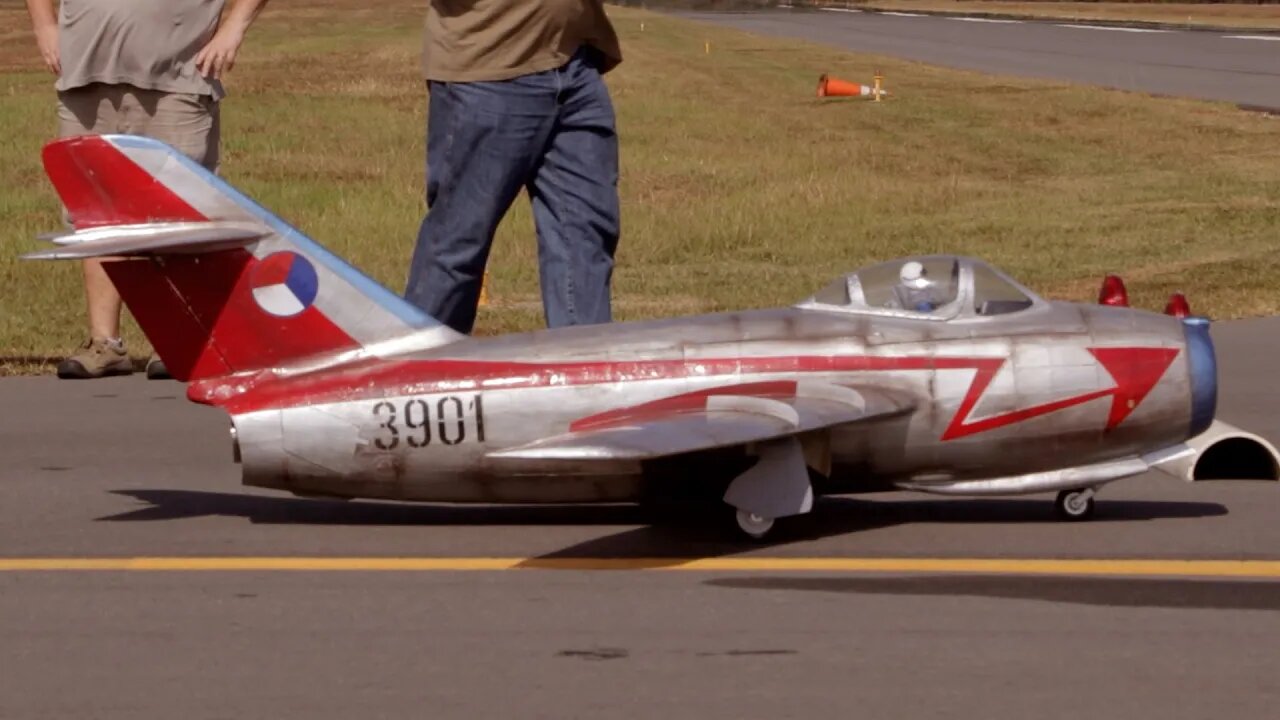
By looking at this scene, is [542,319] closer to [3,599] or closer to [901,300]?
[901,300]

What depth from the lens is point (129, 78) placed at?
10.1m

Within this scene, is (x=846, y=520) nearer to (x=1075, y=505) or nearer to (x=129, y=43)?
(x=1075, y=505)

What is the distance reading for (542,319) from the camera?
12.0 metres

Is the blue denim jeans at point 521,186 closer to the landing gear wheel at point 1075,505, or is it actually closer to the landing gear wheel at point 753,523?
the landing gear wheel at point 753,523

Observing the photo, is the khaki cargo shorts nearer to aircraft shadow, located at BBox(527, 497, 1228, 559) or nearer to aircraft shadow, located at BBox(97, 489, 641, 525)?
aircraft shadow, located at BBox(97, 489, 641, 525)

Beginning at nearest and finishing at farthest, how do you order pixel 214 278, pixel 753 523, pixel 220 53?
pixel 753 523 < pixel 214 278 < pixel 220 53

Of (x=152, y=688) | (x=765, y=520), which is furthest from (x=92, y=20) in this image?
(x=152, y=688)

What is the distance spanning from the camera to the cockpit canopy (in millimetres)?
6953

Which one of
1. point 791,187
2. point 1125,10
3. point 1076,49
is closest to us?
point 791,187

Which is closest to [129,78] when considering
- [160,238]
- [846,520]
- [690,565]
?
[160,238]

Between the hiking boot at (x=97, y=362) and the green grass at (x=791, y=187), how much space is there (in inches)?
14.8

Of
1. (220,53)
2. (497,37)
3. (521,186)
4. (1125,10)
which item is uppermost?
(497,37)

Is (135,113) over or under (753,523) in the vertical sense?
over

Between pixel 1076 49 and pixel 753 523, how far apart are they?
137ft
